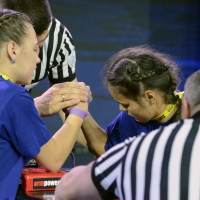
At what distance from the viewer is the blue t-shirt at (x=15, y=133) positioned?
1615mm

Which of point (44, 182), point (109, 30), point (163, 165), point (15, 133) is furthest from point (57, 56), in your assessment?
point (109, 30)

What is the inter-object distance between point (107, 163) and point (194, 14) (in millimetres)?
4828

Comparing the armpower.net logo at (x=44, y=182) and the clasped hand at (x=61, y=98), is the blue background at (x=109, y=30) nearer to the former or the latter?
the clasped hand at (x=61, y=98)

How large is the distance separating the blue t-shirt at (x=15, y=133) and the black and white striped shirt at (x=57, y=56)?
1030 mm

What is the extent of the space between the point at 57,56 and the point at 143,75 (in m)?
0.78

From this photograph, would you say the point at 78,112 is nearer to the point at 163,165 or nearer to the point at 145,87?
the point at 145,87

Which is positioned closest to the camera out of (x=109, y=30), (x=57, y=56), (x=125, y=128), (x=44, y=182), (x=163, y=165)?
(x=163, y=165)

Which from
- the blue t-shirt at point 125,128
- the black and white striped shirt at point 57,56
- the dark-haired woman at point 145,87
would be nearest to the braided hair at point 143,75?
the dark-haired woman at point 145,87

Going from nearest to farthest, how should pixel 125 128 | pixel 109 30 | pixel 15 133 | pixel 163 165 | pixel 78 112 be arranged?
pixel 163 165
pixel 15 133
pixel 78 112
pixel 125 128
pixel 109 30

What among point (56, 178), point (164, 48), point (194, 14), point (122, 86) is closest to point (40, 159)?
point (56, 178)

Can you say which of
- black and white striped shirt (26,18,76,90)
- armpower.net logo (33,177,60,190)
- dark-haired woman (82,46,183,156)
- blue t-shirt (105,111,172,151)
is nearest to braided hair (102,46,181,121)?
dark-haired woman (82,46,183,156)

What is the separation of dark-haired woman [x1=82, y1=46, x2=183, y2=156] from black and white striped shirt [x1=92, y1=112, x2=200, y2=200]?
0.96 meters

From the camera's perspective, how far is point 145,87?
2057 mm

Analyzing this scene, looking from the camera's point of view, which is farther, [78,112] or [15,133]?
[78,112]
